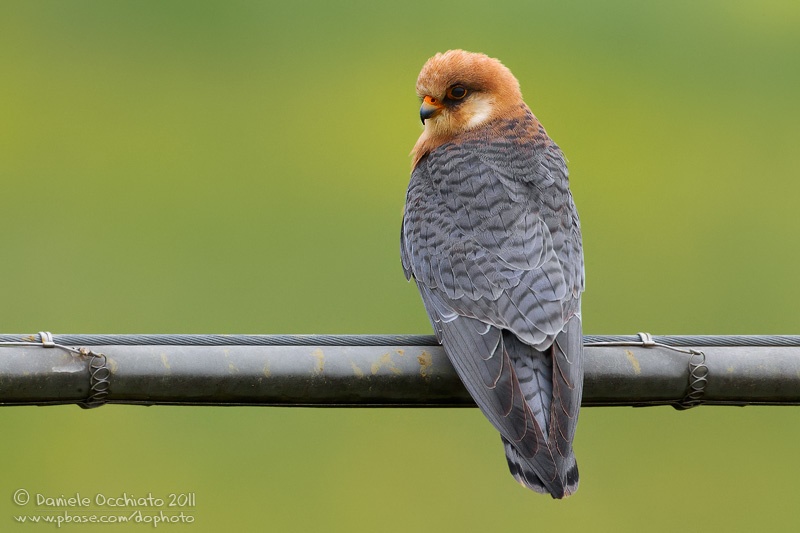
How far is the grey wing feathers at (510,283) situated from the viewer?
2.74m

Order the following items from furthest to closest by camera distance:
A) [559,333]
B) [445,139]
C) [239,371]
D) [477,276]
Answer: [445,139]
[477,276]
[559,333]
[239,371]

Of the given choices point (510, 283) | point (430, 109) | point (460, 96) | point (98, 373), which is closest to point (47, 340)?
point (98, 373)

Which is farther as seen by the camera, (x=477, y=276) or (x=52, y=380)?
(x=477, y=276)

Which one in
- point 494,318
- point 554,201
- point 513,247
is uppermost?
point 554,201

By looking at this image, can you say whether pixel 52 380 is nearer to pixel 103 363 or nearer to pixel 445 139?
pixel 103 363

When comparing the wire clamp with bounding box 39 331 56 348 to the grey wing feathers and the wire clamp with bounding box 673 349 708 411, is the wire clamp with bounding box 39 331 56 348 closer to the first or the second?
the grey wing feathers

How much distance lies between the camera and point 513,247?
338 cm

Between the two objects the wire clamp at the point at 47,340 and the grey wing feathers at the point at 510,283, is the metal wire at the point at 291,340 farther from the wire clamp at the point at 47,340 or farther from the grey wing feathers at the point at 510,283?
the grey wing feathers at the point at 510,283

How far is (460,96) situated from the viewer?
4180mm

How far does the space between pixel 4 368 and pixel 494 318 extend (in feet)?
5.22

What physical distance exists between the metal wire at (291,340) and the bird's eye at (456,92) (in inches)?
69.5

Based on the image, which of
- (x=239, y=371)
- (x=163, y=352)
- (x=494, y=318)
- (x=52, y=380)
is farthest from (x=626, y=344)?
(x=52, y=380)

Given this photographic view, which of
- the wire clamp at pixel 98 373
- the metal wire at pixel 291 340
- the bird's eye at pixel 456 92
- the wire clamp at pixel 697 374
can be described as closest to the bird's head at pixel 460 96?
the bird's eye at pixel 456 92

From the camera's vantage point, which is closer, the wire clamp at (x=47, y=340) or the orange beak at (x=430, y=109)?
the wire clamp at (x=47, y=340)
